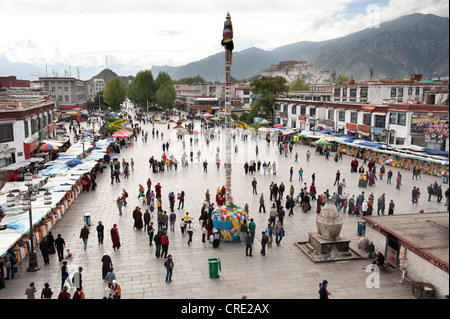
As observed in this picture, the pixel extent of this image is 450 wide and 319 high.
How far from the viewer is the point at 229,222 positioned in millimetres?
14742

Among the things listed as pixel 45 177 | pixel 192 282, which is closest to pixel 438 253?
pixel 192 282

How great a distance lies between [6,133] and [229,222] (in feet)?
64.3

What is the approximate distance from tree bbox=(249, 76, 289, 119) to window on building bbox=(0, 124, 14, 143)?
141 feet

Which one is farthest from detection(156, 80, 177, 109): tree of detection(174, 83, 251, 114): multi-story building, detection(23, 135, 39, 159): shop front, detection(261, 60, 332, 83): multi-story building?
detection(261, 60, 332, 83): multi-story building

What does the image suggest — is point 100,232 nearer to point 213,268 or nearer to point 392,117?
point 213,268

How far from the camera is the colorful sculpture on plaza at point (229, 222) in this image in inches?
581


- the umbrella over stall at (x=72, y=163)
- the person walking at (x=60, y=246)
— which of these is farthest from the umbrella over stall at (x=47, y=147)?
the person walking at (x=60, y=246)

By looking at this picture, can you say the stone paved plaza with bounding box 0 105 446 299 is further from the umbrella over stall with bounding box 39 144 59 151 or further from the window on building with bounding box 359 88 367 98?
the window on building with bounding box 359 88 367 98

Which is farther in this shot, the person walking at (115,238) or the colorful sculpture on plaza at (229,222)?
the colorful sculpture on plaza at (229,222)

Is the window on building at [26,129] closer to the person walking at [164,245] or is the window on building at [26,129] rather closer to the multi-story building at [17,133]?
the multi-story building at [17,133]

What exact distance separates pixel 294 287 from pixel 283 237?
14.2 ft

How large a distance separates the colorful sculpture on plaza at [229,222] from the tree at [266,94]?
49.3 m
